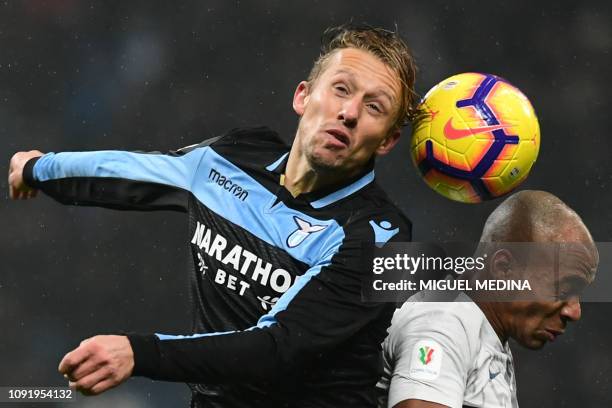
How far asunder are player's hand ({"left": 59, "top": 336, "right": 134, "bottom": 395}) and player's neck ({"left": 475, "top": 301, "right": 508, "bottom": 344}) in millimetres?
1455

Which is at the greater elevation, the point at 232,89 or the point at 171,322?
the point at 232,89

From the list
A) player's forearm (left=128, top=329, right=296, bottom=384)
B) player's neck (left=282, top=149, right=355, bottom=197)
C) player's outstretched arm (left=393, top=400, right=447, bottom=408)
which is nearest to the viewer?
player's forearm (left=128, top=329, right=296, bottom=384)

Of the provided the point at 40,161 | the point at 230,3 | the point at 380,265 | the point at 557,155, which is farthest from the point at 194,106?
the point at 380,265

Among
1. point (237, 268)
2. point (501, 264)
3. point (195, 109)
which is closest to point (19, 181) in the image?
point (237, 268)

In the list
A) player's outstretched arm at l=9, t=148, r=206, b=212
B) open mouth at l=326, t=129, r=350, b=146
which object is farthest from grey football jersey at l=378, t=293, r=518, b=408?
player's outstretched arm at l=9, t=148, r=206, b=212

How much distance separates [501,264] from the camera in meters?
3.76

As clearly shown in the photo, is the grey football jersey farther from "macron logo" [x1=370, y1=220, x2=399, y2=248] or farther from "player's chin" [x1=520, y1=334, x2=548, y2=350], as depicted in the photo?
"macron logo" [x1=370, y1=220, x2=399, y2=248]

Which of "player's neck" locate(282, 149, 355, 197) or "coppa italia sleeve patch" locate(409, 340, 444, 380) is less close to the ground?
"player's neck" locate(282, 149, 355, 197)

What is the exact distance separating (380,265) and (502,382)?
62 centimetres

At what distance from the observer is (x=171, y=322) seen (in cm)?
650

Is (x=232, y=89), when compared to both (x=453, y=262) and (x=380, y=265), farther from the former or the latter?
(x=380, y=265)

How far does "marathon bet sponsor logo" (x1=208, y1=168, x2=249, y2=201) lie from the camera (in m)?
3.60

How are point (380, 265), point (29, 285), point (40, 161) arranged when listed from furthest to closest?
point (29, 285) → point (40, 161) → point (380, 265)

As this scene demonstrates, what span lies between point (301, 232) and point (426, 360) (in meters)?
0.58
